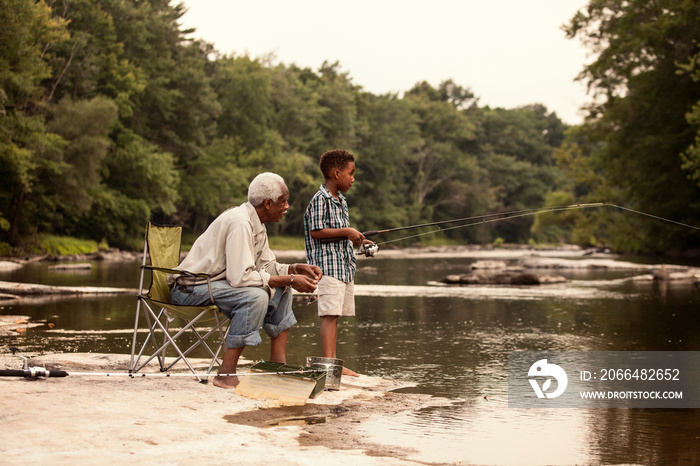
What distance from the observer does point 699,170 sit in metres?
26.8

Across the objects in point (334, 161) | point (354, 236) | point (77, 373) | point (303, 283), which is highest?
point (334, 161)

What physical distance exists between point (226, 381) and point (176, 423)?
106 centimetres

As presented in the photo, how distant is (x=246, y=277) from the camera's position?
507cm

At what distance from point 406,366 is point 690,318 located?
6076 mm

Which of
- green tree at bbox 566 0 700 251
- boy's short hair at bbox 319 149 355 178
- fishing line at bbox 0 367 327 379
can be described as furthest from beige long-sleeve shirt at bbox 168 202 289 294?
green tree at bbox 566 0 700 251

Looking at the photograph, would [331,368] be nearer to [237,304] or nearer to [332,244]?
[237,304]

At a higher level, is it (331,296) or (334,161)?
(334,161)

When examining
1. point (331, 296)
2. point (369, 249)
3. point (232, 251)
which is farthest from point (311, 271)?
point (369, 249)

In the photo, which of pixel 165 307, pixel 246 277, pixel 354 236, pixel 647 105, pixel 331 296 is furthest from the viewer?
pixel 647 105

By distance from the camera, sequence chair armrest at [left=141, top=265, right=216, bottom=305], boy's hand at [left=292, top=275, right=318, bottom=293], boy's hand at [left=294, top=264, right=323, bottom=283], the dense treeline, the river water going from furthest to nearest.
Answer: the dense treeline, boy's hand at [left=294, top=264, right=323, bottom=283], boy's hand at [left=292, top=275, right=318, bottom=293], chair armrest at [left=141, top=265, right=216, bottom=305], the river water

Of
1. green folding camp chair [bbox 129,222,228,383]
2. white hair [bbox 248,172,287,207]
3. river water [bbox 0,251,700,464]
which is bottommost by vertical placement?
river water [bbox 0,251,700,464]

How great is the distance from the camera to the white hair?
5316 mm

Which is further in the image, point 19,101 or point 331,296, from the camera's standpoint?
point 19,101

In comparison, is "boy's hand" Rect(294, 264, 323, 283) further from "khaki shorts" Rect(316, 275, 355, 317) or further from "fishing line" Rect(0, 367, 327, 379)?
"fishing line" Rect(0, 367, 327, 379)
